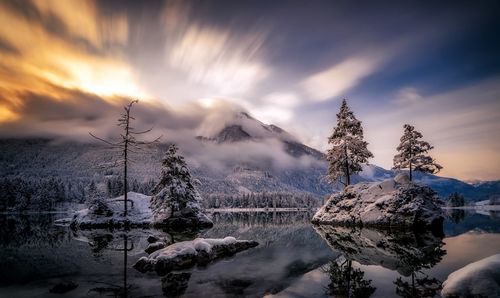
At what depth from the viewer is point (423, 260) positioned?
15.3 meters

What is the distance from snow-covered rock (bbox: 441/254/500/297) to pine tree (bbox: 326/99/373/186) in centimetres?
3888

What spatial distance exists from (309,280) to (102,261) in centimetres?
1179

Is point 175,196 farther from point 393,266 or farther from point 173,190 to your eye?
point 393,266

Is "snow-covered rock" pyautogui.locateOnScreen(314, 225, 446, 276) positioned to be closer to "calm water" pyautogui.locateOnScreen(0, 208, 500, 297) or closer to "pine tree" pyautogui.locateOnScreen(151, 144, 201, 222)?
"calm water" pyautogui.locateOnScreen(0, 208, 500, 297)

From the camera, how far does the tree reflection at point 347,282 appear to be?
9.84 m

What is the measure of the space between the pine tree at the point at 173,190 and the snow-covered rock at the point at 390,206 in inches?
848

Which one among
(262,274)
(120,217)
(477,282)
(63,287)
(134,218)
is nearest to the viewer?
(477,282)

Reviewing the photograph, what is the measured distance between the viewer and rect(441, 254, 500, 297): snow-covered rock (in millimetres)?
8656

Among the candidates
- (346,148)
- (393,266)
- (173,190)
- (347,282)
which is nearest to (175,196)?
(173,190)

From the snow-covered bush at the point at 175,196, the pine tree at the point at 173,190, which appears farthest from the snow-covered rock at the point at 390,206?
the pine tree at the point at 173,190

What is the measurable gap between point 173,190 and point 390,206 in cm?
2910

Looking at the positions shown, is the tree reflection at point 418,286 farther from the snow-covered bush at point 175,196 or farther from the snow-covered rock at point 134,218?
the snow-covered bush at point 175,196

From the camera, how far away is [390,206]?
116ft

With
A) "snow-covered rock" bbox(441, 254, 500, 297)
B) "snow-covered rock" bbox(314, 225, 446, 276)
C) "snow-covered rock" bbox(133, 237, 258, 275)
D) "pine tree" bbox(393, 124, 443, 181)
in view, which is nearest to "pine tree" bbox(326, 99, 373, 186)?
"pine tree" bbox(393, 124, 443, 181)
